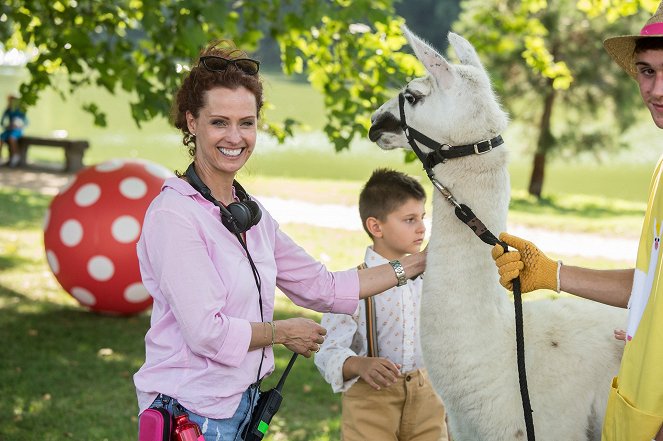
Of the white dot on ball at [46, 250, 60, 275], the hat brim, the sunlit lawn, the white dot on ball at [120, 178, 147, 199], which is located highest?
the hat brim

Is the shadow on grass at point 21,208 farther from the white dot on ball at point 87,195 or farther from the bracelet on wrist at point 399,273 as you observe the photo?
the bracelet on wrist at point 399,273

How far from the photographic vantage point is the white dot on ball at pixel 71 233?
7.05 m

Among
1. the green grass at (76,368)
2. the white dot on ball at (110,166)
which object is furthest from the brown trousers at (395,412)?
the white dot on ball at (110,166)

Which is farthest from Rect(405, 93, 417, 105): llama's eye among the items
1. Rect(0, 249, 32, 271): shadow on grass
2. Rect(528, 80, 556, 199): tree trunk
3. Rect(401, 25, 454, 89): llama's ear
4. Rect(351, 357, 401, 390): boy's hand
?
Rect(528, 80, 556, 199): tree trunk

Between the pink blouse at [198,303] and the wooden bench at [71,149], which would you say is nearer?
the pink blouse at [198,303]

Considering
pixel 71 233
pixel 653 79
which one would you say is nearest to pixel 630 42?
pixel 653 79

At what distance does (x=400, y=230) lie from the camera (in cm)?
365

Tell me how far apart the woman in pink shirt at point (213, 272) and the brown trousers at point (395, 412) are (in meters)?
0.82

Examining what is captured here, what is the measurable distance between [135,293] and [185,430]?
4.94 m

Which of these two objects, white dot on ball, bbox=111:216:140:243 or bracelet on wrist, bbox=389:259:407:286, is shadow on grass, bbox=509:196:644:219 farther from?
bracelet on wrist, bbox=389:259:407:286

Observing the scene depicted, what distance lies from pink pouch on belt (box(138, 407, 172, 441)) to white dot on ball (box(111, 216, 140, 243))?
4.61 m

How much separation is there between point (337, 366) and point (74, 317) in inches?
202

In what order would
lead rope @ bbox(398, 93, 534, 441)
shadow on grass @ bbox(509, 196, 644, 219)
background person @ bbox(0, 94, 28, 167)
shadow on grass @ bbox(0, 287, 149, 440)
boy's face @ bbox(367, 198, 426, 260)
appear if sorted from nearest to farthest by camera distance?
lead rope @ bbox(398, 93, 534, 441), boy's face @ bbox(367, 198, 426, 260), shadow on grass @ bbox(0, 287, 149, 440), shadow on grass @ bbox(509, 196, 644, 219), background person @ bbox(0, 94, 28, 167)

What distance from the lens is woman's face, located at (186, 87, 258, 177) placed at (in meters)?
2.71
